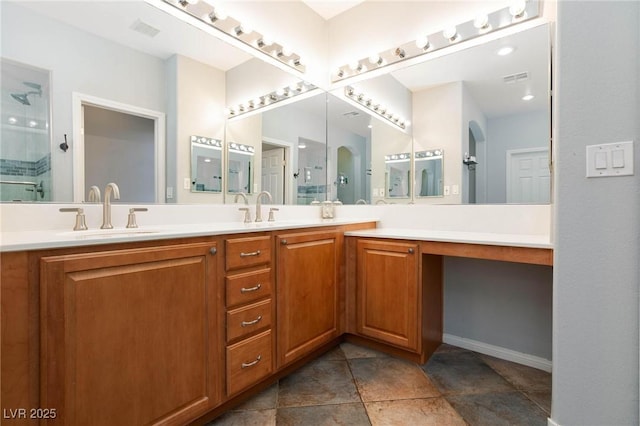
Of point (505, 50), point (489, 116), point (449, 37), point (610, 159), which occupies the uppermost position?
point (449, 37)

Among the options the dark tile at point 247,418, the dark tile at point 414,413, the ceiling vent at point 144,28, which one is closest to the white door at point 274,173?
the ceiling vent at point 144,28

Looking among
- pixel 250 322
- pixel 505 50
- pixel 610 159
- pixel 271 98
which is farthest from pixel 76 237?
pixel 505 50

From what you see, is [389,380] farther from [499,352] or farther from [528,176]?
[528,176]

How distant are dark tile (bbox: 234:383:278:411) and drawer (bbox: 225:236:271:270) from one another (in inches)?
28.6

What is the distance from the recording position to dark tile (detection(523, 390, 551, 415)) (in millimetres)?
1515

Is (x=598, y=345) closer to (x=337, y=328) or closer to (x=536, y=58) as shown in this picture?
(x=337, y=328)

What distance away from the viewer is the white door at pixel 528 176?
6.16ft

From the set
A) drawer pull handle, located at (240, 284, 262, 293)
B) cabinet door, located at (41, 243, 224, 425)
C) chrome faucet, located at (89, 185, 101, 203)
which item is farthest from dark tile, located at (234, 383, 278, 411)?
chrome faucet, located at (89, 185, 101, 203)

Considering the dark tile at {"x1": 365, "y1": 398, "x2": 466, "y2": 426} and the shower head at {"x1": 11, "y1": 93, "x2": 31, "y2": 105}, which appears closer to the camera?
the shower head at {"x1": 11, "y1": 93, "x2": 31, "y2": 105}

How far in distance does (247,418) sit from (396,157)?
2.11 m

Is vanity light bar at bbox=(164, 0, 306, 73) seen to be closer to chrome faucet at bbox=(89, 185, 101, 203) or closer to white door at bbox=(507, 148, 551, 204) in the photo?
chrome faucet at bbox=(89, 185, 101, 203)

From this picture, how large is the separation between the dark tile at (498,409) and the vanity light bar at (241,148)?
2.01 m

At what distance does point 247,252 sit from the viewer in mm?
1473

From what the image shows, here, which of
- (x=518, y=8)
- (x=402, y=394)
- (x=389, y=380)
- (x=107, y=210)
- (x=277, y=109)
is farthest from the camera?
(x=277, y=109)
